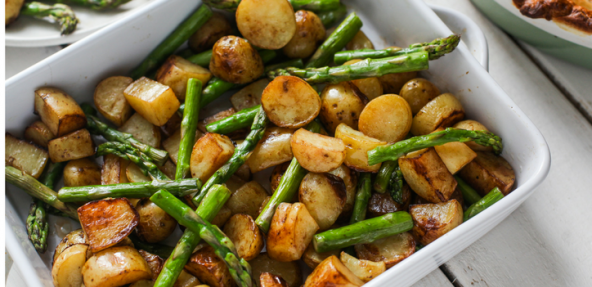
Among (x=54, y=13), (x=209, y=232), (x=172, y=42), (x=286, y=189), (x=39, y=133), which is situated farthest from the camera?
(x=54, y=13)

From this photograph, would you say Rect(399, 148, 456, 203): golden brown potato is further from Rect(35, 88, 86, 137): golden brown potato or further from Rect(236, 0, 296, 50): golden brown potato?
Rect(35, 88, 86, 137): golden brown potato

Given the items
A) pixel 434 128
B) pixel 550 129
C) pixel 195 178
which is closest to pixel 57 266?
pixel 195 178

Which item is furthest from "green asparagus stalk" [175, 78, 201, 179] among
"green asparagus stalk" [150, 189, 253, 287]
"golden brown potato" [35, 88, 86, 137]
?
"golden brown potato" [35, 88, 86, 137]

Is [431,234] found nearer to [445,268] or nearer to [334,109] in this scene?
[445,268]

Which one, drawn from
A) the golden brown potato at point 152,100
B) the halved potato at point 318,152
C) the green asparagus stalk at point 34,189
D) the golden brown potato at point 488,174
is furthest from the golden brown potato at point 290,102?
the green asparagus stalk at point 34,189

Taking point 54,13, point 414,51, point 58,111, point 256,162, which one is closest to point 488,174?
point 414,51

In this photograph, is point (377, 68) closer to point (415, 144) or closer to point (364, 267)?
point (415, 144)

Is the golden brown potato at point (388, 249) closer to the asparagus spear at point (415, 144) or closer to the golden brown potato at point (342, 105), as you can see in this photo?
the asparagus spear at point (415, 144)

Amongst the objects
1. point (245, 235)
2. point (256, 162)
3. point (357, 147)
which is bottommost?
point (245, 235)
